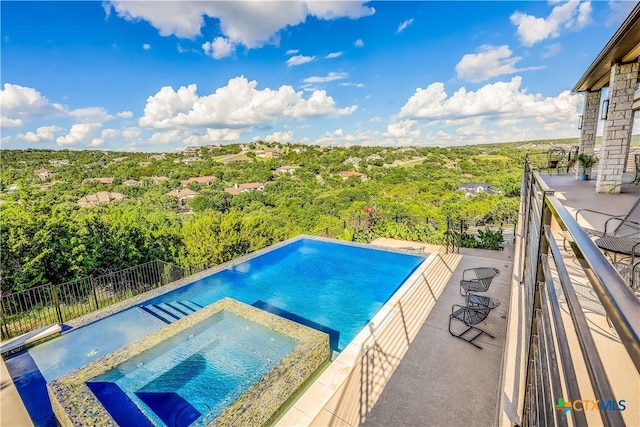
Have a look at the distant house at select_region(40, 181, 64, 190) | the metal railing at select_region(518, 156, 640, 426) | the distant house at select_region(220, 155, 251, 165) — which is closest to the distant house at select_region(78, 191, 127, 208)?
the distant house at select_region(40, 181, 64, 190)

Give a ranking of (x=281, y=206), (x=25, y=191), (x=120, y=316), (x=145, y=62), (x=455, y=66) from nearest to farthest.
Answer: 1. (x=120, y=316)
2. (x=25, y=191)
3. (x=145, y=62)
4. (x=455, y=66)
5. (x=281, y=206)

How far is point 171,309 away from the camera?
6945 millimetres

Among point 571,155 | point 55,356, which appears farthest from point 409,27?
point 55,356

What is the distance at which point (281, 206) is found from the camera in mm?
32500

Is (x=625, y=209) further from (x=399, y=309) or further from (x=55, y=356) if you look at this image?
(x=55, y=356)

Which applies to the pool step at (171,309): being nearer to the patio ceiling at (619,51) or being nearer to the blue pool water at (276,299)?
the blue pool water at (276,299)

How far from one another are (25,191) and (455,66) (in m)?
26.0

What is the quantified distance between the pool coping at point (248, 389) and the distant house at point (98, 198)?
26.8 metres

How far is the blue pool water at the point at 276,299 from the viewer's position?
521 centimetres

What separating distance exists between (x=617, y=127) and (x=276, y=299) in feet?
27.0

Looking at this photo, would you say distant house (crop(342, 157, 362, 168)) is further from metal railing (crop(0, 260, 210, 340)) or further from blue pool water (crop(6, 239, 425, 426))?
metal railing (crop(0, 260, 210, 340))

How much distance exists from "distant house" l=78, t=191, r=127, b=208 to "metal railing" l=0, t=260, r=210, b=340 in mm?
23113

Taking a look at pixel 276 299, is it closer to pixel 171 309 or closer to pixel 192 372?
pixel 171 309

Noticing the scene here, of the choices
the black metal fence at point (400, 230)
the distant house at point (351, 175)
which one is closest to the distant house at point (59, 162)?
the distant house at point (351, 175)
